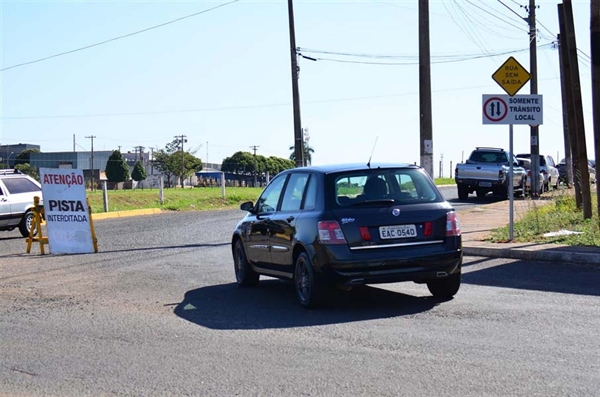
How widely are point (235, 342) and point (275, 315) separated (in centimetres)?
149

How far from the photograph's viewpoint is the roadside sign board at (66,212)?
1680cm

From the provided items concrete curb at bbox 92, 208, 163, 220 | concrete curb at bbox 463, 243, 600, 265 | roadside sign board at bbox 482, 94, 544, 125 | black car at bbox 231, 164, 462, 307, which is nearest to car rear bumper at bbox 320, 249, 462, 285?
black car at bbox 231, 164, 462, 307

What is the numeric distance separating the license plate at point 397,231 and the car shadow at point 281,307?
78cm

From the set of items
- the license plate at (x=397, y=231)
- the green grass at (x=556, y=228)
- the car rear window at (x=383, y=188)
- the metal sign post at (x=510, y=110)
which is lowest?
the green grass at (x=556, y=228)

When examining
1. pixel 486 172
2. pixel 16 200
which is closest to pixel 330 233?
pixel 16 200

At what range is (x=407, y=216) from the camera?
922 centimetres

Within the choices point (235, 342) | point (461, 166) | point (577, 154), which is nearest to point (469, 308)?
point (235, 342)

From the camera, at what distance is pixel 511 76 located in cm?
1538

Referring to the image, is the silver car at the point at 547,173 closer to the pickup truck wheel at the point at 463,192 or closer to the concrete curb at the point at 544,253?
the pickup truck wheel at the point at 463,192

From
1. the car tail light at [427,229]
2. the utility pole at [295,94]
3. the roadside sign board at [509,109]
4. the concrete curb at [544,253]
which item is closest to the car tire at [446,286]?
the car tail light at [427,229]

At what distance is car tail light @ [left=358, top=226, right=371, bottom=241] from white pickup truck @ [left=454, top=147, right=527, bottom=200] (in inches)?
926

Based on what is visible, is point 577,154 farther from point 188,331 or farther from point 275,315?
point 188,331

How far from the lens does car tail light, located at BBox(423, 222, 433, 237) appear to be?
929cm

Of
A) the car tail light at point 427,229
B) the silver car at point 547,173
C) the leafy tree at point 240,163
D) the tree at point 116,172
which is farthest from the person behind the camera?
the leafy tree at point 240,163
